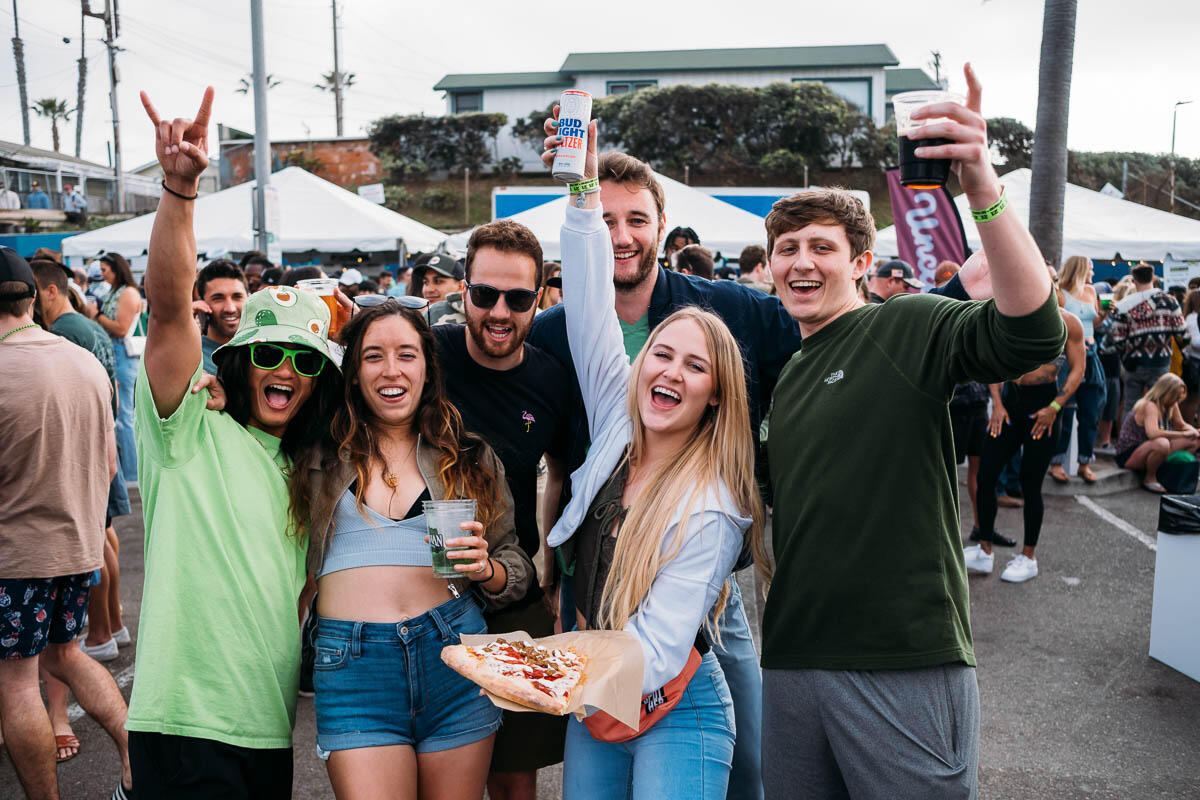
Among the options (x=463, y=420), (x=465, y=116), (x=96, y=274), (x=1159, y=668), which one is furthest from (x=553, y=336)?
(x=465, y=116)

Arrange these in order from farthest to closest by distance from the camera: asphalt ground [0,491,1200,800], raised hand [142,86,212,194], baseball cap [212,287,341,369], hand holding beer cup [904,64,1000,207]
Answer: asphalt ground [0,491,1200,800]
baseball cap [212,287,341,369]
raised hand [142,86,212,194]
hand holding beer cup [904,64,1000,207]

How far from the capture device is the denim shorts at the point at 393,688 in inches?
93.0

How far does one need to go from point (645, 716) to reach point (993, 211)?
148 centimetres

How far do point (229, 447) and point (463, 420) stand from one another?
2.63 feet

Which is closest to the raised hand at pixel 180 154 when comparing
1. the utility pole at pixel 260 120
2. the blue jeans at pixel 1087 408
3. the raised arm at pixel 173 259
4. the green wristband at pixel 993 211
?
the raised arm at pixel 173 259

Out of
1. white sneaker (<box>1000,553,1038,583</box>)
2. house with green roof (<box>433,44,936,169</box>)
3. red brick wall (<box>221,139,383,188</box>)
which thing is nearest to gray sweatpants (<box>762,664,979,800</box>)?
white sneaker (<box>1000,553,1038,583</box>)

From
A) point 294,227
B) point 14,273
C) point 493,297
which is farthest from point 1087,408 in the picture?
point 294,227

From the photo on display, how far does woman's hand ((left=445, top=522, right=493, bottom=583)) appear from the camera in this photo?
235 centimetres

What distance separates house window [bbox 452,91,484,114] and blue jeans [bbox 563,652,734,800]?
149 ft

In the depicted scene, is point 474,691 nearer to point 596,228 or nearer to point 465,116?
point 596,228

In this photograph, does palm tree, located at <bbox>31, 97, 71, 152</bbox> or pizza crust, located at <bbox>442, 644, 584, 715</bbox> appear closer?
pizza crust, located at <bbox>442, 644, 584, 715</bbox>

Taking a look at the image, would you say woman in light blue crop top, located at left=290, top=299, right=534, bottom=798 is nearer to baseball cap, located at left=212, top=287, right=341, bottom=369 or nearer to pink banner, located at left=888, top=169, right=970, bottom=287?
baseball cap, located at left=212, top=287, right=341, bottom=369

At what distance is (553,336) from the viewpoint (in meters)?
3.40

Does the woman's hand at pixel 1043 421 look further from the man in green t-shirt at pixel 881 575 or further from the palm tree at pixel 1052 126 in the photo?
the man in green t-shirt at pixel 881 575
